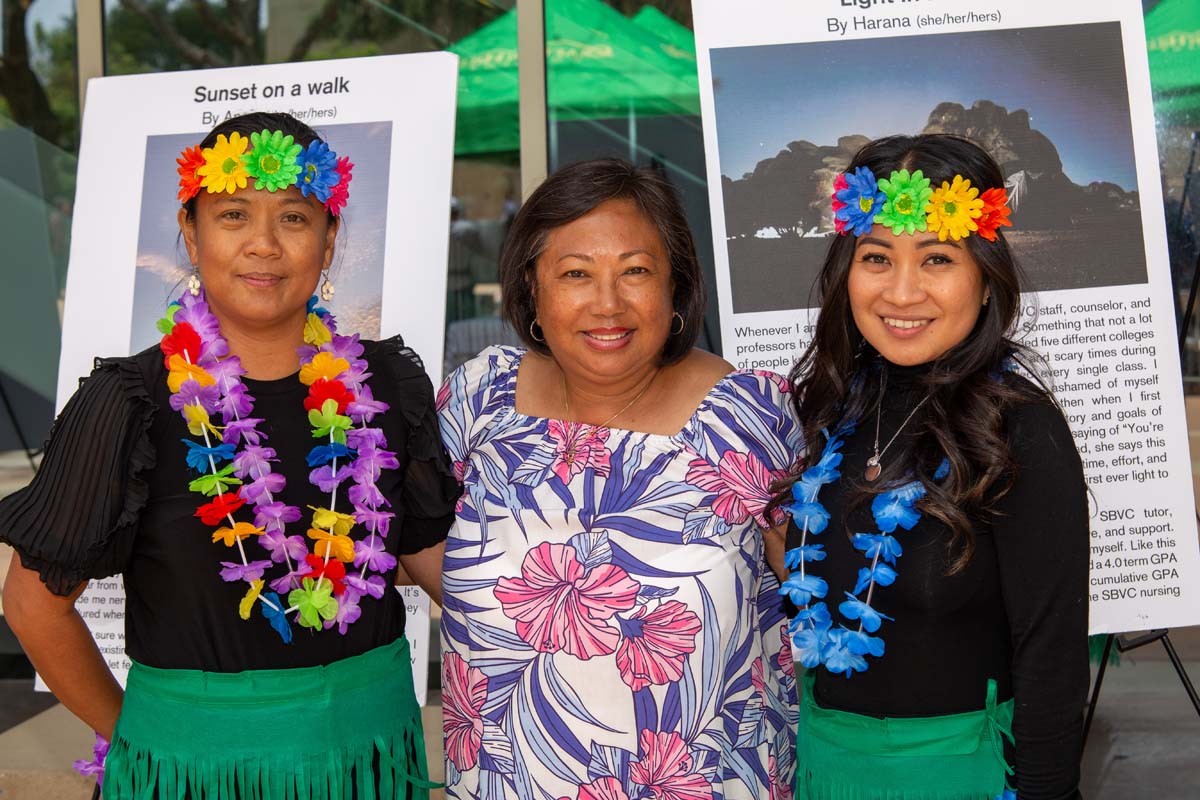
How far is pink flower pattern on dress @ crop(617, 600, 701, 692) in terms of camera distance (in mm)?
1912

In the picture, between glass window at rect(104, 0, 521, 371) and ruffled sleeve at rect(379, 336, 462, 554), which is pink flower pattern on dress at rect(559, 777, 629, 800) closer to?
ruffled sleeve at rect(379, 336, 462, 554)

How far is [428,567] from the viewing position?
2213mm

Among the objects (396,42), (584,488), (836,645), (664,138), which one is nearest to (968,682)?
(836,645)

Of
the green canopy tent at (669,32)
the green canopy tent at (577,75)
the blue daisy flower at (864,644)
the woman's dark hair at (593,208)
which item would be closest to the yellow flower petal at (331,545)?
the woman's dark hair at (593,208)

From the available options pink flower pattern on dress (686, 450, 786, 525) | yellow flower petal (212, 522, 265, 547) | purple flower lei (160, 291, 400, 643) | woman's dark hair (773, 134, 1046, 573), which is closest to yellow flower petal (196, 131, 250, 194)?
purple flower lei (160, 291, 400, 643)

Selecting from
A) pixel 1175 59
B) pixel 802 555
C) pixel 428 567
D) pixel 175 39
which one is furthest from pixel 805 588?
pixel 175 39

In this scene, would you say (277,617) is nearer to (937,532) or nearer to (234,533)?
(234,533)

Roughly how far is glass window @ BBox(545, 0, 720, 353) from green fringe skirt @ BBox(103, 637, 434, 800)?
2.88m

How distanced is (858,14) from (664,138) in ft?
6.11

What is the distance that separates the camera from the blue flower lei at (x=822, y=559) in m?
1.78

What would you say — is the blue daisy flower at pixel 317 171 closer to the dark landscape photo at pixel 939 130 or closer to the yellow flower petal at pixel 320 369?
the yellow flower petal at pixel 320 369

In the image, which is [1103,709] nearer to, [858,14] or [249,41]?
[858,14]

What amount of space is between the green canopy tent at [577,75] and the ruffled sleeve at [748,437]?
8.79ft

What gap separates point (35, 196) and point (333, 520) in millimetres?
3196
